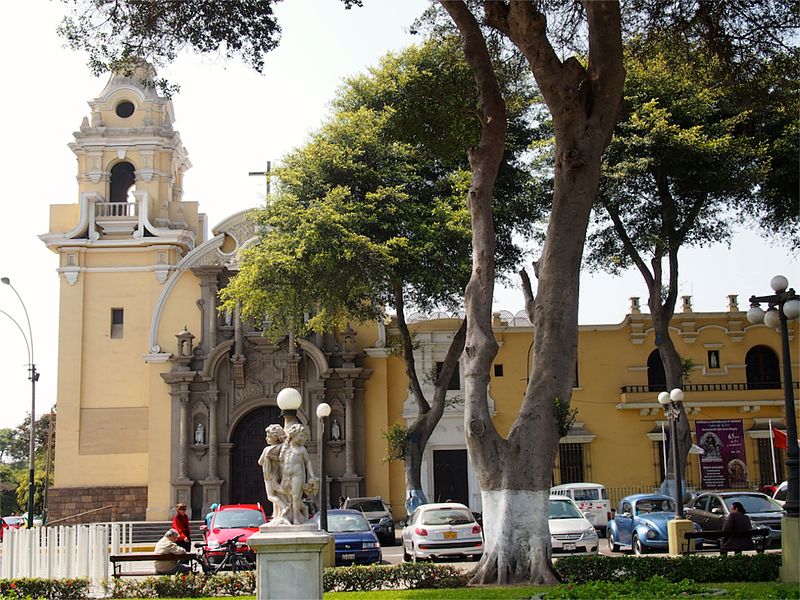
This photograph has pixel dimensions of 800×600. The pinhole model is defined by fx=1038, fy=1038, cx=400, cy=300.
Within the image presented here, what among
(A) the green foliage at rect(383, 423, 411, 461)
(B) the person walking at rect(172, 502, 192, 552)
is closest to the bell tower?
(A) the green foliage at rect(383, 423, 411, 461)

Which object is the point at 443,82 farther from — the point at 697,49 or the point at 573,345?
the point at 573,345

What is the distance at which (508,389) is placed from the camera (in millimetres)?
36344

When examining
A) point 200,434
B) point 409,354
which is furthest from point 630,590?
point 200,434

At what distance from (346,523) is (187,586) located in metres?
7.54

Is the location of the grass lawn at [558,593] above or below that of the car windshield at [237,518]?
below

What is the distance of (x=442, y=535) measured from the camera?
21.5 m

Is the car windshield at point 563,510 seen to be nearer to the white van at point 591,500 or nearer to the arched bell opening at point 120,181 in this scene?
the white van at point 591,500

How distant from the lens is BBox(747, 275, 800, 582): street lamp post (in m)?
15.7

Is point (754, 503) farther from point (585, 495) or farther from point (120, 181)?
point (120, 181)

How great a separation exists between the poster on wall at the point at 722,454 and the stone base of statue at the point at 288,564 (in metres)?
25.5

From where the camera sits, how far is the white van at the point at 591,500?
29.6m

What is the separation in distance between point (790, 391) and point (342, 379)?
2027cm

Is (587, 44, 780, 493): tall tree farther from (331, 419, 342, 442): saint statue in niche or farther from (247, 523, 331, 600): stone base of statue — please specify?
(247, 523, 331, 600): stone base of statue

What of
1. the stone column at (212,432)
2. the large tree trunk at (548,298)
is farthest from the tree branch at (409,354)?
the large tree trunk at (548,298)
